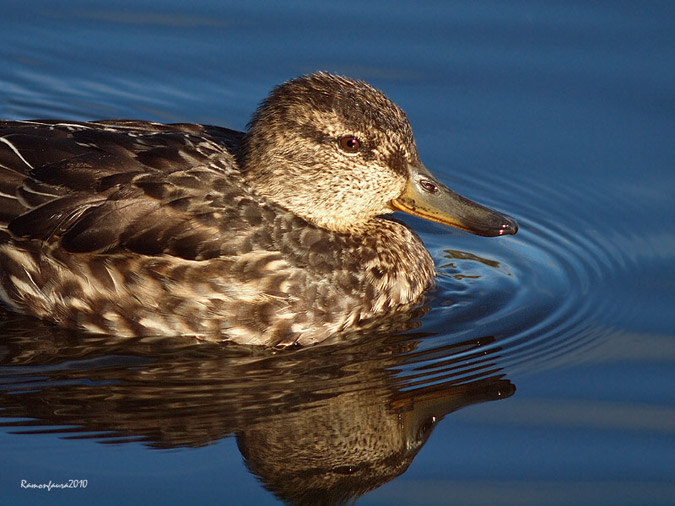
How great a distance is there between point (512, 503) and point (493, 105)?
565 cm

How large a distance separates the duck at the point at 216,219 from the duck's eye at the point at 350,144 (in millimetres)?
11

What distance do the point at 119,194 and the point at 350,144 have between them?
186cm

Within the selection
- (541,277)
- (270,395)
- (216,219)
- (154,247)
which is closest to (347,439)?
(270,395)

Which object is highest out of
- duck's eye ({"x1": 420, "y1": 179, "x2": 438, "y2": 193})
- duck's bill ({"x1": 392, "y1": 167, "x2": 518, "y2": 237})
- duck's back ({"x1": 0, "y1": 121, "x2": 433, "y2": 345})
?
duck's eye ({"x1": 420, "y1": 179, "x2": 438, "y2": 193})

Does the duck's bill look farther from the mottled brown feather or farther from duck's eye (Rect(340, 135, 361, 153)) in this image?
duck's eye (Rect(340, 135, 361, 153))

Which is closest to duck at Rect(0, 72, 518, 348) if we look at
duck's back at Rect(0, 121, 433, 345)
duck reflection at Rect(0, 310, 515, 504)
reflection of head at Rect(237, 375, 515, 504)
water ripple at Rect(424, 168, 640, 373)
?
duck's back at Rect(0, 121, 433, 345)

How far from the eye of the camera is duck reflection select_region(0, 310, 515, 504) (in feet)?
27.9

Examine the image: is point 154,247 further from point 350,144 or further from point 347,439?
point 347,439

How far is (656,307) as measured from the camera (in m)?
10.4

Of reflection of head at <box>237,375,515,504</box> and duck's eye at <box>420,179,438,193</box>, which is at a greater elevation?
duck's eye at <box>420,179,438,193</box>

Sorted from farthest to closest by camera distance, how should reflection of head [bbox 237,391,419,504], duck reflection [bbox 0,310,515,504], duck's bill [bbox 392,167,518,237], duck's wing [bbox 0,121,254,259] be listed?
duck's bill [bbox 392,167,518,237] < duck's wing [bbox 0,121,254,259] < duck reflection [bbox 0,310,515,504] < reflection of head [bbox 237,391,419,504]

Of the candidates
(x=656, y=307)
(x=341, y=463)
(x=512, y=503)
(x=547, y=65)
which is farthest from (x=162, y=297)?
(x=547, y=65)

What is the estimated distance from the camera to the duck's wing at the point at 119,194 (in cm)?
978

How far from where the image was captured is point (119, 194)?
32.1 ft
